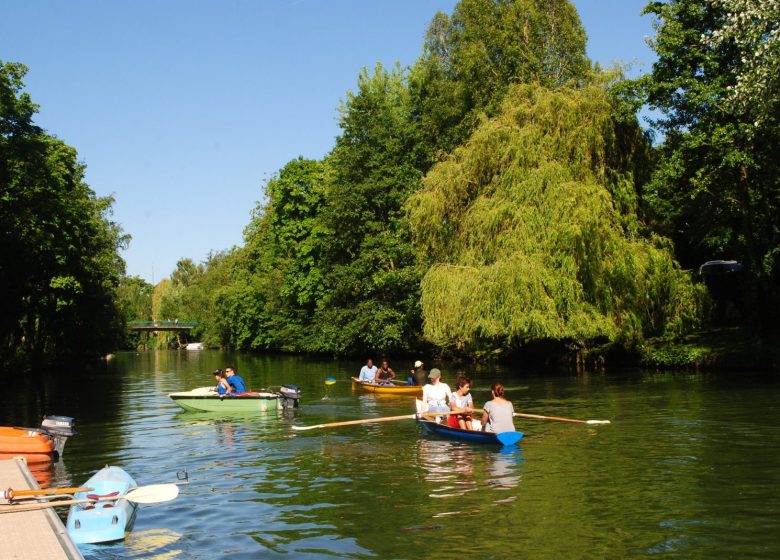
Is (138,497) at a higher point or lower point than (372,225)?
lower

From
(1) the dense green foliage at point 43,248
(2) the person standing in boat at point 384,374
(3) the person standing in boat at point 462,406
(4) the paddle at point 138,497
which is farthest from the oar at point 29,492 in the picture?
(1) the dense green foliage at point 43,248

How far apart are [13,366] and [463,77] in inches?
1200

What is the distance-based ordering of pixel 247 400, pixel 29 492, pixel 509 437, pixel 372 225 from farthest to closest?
pixel 372 225
pixel 247 400
pixel 509 437
pixel 29 492

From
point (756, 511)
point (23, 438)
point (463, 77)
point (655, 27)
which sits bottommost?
point (756, 511)

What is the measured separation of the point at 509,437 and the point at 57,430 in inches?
376

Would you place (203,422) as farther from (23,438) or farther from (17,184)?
(17,184)

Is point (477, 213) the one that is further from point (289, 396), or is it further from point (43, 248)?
point (43, 248)

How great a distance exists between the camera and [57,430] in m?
17.1

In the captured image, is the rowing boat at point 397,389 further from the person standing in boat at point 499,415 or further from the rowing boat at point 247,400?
the person standing in boat at point 499,415

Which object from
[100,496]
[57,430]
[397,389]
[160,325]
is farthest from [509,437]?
[160,325]

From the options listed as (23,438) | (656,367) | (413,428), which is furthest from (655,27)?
(23,438)

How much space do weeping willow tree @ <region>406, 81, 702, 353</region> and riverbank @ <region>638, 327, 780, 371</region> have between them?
98cm

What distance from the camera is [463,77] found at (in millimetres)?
45625

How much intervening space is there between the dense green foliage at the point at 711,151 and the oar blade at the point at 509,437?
15978 mm
